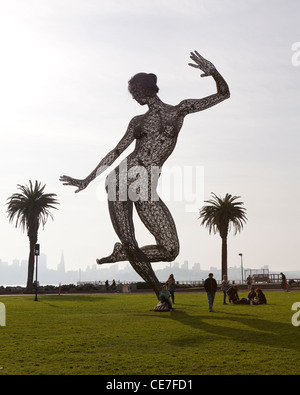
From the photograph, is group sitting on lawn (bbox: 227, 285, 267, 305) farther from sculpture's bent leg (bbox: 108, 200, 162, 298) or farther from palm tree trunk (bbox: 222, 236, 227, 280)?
palm tree trunk (bbox: 222, 236, 227, 280)

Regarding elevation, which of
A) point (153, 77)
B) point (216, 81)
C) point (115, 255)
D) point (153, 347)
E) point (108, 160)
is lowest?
point (153, 347)

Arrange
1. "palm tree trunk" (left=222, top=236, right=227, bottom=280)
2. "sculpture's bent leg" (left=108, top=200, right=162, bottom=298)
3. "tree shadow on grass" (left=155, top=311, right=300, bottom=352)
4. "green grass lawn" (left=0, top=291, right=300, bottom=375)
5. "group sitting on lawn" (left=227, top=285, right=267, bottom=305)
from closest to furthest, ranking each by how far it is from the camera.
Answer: "green grass lawn" (left=0, top=291, right=300, bottom=375) → "tree shadow on grass" (left=155, top=311, right=300, bottom=352) → "sculpture's bent leg" (left=108, top=200, right=162, bottom=298) → "group sitting on lawn" (left=227, top=285, right=267, bottom=305) → "palm tree trunk" (left=222, top=236, right=227, bottom=280)

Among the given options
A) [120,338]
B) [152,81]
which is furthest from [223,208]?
[120,338]

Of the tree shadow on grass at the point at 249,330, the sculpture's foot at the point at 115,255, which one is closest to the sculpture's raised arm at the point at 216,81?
the sculpture's foot at the point at 115,255

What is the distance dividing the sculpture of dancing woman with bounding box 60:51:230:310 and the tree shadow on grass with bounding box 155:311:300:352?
1.71m

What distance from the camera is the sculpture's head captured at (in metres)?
11.6

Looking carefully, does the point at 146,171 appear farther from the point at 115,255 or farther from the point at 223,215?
the point at 223,215

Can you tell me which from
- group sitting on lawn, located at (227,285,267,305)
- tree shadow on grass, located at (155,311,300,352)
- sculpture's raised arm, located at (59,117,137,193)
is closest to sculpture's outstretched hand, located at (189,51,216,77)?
sculpture's raised arm, located at (59,117,137,193)

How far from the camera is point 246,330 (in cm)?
984

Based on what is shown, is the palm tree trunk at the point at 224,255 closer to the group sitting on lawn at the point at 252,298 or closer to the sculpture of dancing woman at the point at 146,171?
the group sitting on lawn at the point at 252,298

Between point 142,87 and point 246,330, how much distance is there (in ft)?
19.0

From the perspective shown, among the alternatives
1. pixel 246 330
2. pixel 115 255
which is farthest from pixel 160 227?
pixel 246 330

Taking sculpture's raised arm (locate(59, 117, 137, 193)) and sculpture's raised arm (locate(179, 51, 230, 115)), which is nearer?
sculpture's raised arm (locate(179, 51, 230, 115))
